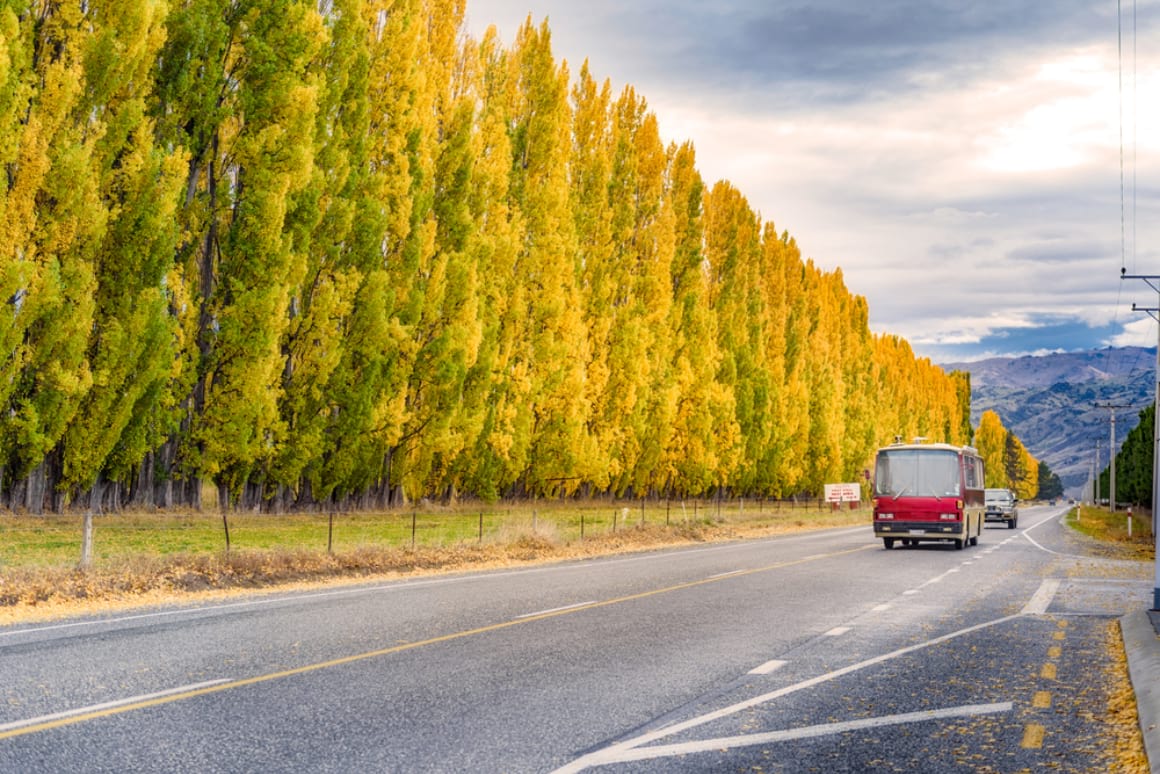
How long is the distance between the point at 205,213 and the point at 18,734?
24.4 metres

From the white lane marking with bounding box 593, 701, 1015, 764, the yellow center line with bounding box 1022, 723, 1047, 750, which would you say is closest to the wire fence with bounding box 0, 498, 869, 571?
the white lane marking with bounding box 593, 701, 1015, 764

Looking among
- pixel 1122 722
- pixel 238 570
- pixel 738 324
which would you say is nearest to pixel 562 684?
pixel 1122 722

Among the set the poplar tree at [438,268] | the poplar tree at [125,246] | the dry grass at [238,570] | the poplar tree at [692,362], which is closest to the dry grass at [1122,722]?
the dry grass at [238,570]

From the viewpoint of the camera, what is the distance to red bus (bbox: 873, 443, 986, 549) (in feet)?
109

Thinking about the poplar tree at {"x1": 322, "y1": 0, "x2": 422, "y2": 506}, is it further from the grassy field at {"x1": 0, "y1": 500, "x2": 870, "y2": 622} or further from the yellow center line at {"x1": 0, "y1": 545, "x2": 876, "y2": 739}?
the yellow center line at {"x1": 0, "y1": 545, "x2": 876, "y2": 739}

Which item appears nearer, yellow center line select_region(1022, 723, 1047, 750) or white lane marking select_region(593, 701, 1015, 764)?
white lane marking select_region(593, 701, 1015, 764)

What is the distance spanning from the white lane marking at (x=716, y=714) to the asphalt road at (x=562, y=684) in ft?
0.09

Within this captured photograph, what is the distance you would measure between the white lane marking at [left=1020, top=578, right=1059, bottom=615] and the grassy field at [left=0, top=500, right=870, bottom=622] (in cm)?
1044

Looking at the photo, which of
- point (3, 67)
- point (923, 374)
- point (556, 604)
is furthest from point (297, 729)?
point (923, 374)

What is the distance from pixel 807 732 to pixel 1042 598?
12183 mm

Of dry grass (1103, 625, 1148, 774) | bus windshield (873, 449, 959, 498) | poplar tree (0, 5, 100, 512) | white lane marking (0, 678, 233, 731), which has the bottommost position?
dry grass (1103, 625, 1148, 774)

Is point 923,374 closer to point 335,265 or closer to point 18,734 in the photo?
point 335,265

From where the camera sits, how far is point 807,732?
761 centimetres

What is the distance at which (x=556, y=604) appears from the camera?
618 inches
